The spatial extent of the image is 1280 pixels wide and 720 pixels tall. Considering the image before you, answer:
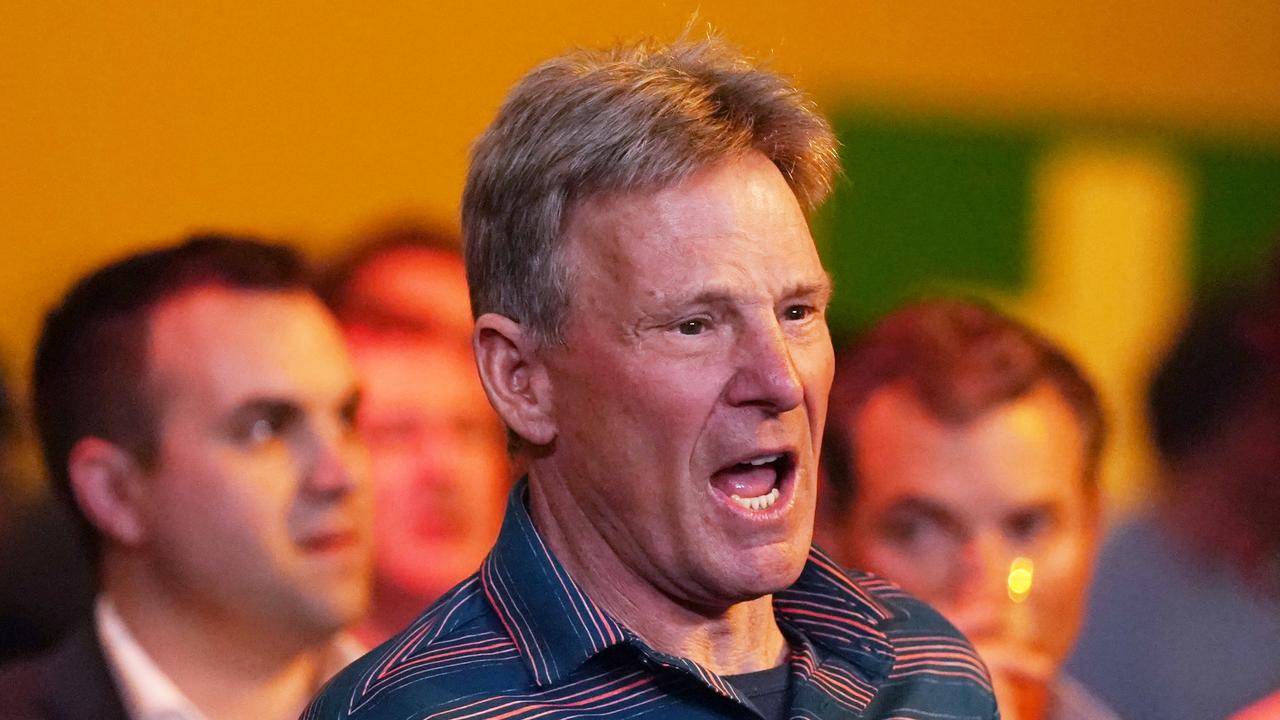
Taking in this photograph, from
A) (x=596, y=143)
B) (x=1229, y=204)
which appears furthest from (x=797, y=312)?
(x=1229, y=204)

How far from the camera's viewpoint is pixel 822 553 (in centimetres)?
202

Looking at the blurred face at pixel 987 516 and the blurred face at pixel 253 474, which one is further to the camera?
the blurred face at pixel 987 516

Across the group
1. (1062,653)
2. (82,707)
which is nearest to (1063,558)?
(1062,653)

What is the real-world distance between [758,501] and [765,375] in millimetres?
148

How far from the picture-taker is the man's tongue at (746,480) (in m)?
1.76

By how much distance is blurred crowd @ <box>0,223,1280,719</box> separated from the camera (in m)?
2.37

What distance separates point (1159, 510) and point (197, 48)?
283 cm

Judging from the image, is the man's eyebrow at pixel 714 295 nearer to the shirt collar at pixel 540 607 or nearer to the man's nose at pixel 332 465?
the shirt collar at pixel 540 607

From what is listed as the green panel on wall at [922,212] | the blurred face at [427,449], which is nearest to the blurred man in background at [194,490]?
the blurred face at [427,449]

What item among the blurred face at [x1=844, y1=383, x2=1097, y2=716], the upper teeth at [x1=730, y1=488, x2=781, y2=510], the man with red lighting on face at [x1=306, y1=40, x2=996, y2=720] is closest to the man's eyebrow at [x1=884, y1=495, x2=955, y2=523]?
the blurred face at [x1=844, y1=383, x2=1097, y2=716]

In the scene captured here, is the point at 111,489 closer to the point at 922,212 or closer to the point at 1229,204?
the point at 922,212

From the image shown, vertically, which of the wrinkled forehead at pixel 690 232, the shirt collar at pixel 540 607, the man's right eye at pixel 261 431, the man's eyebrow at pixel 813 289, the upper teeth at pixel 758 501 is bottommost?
the man's right eye at pixel 261 431

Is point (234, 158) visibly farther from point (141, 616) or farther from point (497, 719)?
point (497, 719)

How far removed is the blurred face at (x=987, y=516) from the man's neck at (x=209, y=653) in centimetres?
100
